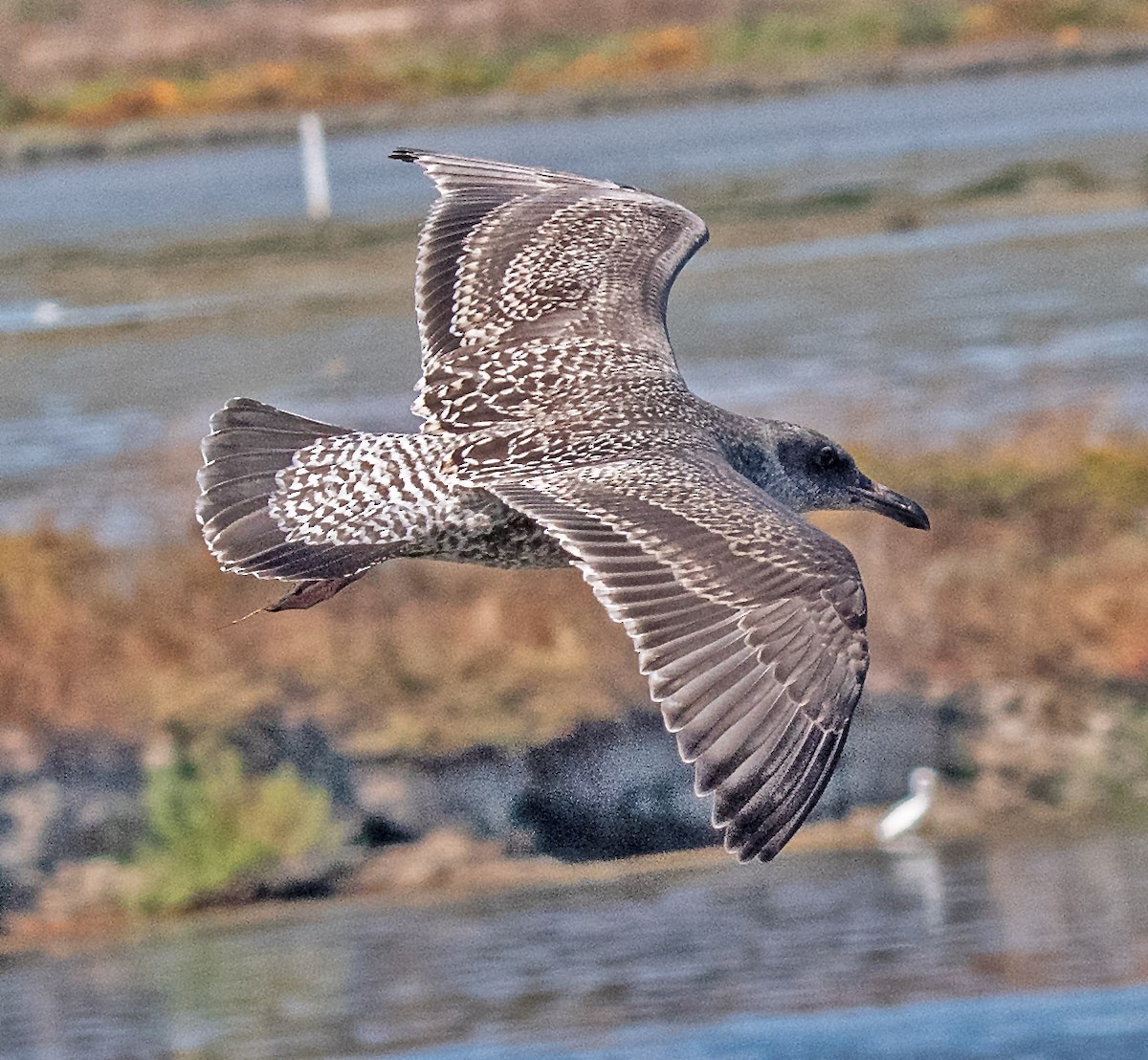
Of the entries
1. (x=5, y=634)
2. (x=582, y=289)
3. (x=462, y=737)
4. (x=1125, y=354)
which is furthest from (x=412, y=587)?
(x=1125, y=354)

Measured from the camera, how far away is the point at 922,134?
37.9m

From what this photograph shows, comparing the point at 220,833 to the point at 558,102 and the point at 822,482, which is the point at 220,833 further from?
the point at 558,102

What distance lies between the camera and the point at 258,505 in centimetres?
750

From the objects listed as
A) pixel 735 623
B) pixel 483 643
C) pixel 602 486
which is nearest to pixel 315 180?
pixel 483 643

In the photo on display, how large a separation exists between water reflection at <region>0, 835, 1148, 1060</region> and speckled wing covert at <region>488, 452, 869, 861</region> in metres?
5.56

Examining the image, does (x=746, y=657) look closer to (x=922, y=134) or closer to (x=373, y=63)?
(x=922, y=134)

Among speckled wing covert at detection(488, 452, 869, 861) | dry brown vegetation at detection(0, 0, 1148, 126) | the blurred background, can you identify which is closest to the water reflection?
the blurred background

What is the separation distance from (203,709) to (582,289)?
588 cm

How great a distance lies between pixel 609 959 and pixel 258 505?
5482 mm

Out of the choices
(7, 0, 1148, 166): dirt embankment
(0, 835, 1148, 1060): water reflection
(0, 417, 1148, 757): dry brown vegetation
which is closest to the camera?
(0, 835, 1148, 1060): water reflection

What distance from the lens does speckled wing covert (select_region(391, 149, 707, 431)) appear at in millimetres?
7773

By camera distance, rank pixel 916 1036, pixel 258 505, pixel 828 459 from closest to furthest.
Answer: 1. pixel 258 505
2. pixel 828 459
3. pixel 916 1036

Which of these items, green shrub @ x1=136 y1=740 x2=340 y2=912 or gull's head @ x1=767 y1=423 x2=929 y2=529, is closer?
gull's head @ x1=767 y1=423 x2=929 y2=529

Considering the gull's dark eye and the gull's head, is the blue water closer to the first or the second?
the gull's head
